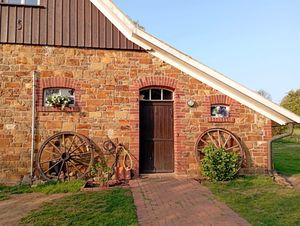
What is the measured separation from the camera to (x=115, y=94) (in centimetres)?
930

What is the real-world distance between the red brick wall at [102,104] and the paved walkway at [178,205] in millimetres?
1373

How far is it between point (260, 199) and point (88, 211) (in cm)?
382

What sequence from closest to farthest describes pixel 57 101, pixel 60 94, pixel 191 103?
pixel 57 101, pixel 60 94, pixel 191 103

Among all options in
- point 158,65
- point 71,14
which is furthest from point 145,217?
point 71,14

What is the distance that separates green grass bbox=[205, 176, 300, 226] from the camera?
550 cm

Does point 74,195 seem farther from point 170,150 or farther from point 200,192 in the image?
point 170,150

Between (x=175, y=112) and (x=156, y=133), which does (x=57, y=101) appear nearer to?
(x=156, y=133)

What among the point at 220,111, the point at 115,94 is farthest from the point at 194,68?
the point at 115,94

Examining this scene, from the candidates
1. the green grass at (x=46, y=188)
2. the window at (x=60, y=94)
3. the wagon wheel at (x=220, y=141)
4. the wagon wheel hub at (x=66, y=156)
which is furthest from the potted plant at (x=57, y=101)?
the wagon wheel at (x=220, y=141)

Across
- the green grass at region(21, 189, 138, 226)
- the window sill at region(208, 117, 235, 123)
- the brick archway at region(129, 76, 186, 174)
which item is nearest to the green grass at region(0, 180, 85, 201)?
the green grass at region(21, 189, 138, 226)

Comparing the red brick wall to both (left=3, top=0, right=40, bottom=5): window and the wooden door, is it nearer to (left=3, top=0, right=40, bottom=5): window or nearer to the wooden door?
the wooden door

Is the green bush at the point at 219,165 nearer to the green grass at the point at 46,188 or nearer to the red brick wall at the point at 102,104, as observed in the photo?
the red brick wall at the point at 102,104

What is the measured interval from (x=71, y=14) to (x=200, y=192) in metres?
6.46

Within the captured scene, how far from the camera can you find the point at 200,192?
24.1ft
